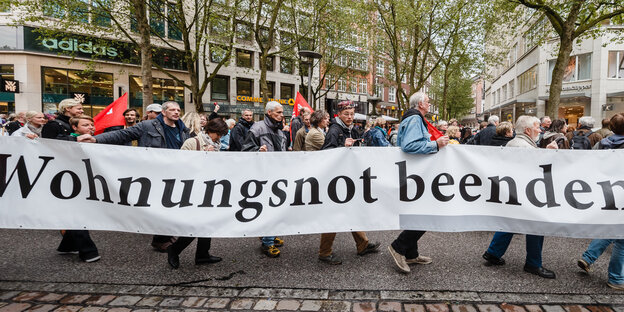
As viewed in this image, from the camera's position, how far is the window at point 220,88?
31.2 meters

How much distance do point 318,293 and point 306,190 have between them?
1.02 m

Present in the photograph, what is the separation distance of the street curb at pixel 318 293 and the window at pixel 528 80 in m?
35.8

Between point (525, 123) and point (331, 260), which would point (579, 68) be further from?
point (331, 260)

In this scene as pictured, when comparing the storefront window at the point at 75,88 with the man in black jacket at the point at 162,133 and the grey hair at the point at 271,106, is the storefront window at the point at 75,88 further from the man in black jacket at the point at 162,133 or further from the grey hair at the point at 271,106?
the grey hair at the point at 271,106

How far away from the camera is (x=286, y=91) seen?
36.4 meters

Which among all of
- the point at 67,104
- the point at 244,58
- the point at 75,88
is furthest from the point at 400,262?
the point at 244,58

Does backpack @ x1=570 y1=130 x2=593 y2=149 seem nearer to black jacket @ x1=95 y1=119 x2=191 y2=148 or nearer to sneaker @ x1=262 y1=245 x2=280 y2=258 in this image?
sneaker @ x1=262 y1=245 x2=280 y2=258

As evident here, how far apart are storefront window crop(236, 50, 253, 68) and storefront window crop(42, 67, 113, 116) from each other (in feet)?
36.5

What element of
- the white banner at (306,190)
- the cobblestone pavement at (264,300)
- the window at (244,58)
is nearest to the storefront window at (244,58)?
the window at (244,58)

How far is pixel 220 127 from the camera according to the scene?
Answer: 14.2 feet

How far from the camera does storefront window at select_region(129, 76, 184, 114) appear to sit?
27281mm

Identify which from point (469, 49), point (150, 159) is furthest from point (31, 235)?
point (469, 49)

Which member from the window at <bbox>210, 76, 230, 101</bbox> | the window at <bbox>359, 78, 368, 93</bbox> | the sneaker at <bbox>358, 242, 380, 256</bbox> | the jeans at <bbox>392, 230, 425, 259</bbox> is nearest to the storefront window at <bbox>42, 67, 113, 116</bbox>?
the window at <bbox>210, 76, 230, 101</bbox>

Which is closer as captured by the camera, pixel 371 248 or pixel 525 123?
pixel 525 123
